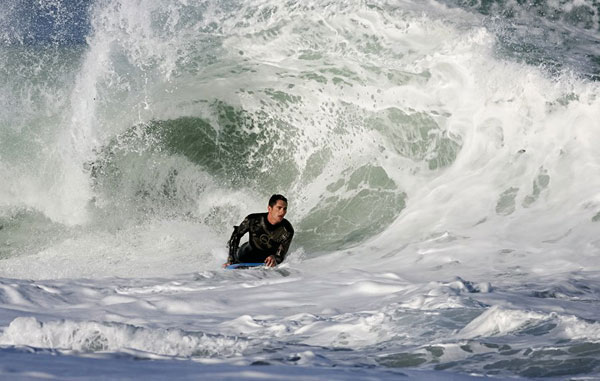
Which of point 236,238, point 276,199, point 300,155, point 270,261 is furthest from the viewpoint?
point 300,155

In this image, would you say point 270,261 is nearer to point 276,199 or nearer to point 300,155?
point 276,199

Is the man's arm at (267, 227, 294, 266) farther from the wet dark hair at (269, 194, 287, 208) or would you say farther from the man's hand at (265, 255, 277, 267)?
the wet dark hair at (269, 194, 287, 208)

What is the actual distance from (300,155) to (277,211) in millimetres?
3150

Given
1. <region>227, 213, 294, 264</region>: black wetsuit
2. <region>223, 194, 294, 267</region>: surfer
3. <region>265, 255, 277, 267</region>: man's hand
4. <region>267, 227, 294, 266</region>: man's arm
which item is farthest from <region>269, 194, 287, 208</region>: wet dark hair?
<region>265, 255, 277, 267</region>: man's hand

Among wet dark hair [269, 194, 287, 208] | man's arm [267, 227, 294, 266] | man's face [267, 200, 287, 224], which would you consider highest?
wet dark hair [269, 194, 287, 208]

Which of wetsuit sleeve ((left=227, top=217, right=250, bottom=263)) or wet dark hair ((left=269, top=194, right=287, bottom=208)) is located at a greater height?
wet dark hair ((left=269, top=194, right=287, bottom=208))

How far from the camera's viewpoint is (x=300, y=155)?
1109cm

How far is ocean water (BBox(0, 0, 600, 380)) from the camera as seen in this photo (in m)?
6.23

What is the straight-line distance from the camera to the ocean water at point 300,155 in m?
6.23

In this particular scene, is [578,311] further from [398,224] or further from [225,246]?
[225,246]

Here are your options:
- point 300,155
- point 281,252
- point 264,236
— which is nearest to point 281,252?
point 281,252

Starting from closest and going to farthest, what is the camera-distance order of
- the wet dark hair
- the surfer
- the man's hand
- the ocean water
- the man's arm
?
1. the ocean water
2. the man's hand
3. the man's arm
4. the wet dark hair
5. the surfer

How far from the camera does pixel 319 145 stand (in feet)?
36.2

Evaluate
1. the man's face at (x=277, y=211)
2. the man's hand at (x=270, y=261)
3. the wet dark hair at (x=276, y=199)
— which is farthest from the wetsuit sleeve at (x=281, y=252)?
the wet dark hair at (x=276, y=199)
